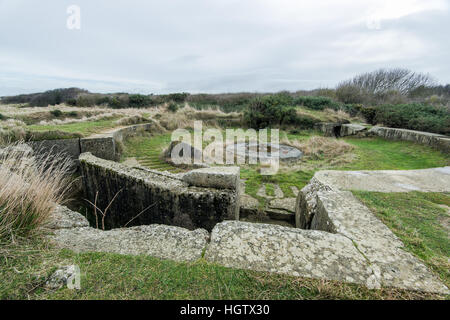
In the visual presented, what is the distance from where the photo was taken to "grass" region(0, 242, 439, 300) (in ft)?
3.74

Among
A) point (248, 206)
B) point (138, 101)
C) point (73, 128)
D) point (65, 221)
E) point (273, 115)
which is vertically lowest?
point (248, 206)

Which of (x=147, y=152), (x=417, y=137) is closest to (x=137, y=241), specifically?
(x=147, y=152)

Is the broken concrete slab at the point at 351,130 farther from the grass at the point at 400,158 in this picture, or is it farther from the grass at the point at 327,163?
the grass at the point at 400,158

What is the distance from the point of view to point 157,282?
123cm

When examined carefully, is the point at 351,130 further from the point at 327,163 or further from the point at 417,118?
the point at 327,163

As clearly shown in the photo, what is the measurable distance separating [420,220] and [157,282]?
263 cm

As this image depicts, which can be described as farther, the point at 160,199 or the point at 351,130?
the point at 351,130

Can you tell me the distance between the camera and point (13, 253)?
1402 mm

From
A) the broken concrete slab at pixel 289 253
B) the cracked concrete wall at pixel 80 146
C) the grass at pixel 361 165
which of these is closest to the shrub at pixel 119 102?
the cracked concrete wall at pixel 80 146

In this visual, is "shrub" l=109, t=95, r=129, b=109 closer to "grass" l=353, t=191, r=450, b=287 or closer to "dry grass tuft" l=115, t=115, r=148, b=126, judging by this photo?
"dry grass tuft" l=115, t=115, r=148, b=126

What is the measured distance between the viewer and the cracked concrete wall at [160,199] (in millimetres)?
3170

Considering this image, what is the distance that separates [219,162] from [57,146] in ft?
15.6

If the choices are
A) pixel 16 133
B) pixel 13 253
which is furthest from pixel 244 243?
pixel 16 133

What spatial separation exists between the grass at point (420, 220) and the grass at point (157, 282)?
48cm
